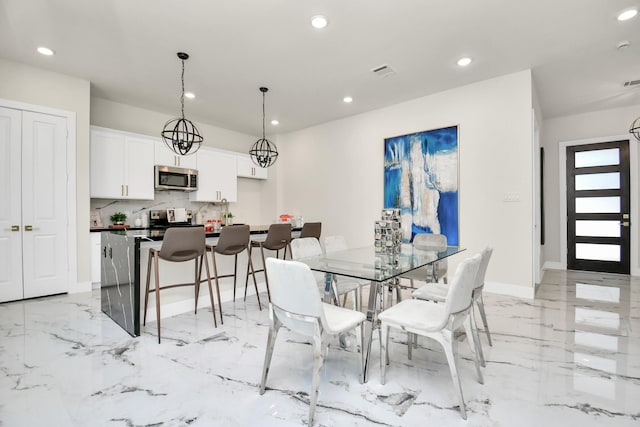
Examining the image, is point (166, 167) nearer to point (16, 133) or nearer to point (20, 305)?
point (16, 133)

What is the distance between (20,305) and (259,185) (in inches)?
175

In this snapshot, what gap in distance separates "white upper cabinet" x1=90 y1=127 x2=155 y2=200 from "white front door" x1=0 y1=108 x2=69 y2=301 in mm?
511

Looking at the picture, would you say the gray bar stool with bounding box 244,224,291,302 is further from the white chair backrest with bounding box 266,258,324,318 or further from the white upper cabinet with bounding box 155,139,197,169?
the white upper cabinet with bounding box 155,139,197,169

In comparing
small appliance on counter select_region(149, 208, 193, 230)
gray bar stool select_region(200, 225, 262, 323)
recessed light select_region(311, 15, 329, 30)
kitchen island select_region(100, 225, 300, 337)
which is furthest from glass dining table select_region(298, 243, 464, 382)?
small appliance on counter select_region(149, 208, 193, 230)

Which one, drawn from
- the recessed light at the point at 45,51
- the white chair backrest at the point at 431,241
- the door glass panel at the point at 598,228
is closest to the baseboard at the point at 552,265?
the door glass panel at the point at 598,228

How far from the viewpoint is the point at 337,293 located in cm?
254

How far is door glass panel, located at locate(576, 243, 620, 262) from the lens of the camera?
205 inches

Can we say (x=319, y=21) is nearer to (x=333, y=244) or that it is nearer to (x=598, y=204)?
(x=333, y=244)

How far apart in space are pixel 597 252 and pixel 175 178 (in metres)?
7.51

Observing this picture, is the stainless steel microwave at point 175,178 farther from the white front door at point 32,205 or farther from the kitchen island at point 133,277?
the kitchen island at point 133,277

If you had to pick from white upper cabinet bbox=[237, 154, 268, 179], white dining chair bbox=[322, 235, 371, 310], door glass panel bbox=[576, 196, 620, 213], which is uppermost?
white upper cabinet bbox=[237, 154, 268, 179]

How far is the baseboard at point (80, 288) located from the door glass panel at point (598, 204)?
26.3 ft

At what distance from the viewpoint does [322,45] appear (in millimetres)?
3240

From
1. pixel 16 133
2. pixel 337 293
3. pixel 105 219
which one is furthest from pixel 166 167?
pixel 337 293
